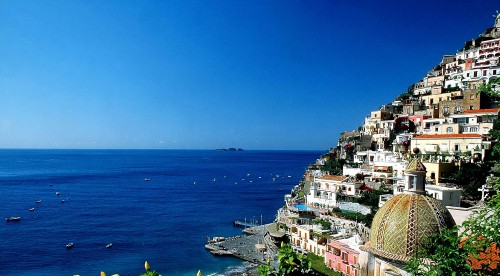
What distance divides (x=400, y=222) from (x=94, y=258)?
39.5 metres

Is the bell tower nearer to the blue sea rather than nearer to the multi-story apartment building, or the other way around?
the multi-story apartment building

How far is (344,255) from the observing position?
106ft

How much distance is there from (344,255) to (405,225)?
692 inches

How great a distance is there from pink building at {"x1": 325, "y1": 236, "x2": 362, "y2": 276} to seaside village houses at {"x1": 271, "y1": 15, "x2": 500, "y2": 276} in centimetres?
8

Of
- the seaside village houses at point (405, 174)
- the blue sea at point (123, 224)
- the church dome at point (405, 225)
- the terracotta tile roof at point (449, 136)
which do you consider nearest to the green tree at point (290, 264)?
the church dome at point (405, 225)

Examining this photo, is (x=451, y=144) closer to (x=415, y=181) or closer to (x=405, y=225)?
(x=415, y=181)

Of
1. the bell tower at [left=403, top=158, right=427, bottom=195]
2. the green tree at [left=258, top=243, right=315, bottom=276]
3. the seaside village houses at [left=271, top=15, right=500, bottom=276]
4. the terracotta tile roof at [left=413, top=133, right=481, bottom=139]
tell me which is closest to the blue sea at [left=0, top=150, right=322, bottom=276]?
the seaside village houses at [left=271, top=15, right=500, bottom=276]

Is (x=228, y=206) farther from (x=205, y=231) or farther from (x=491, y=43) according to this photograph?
(x=491, y=43)

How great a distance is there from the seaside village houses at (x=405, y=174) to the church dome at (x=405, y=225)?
0.13 feet

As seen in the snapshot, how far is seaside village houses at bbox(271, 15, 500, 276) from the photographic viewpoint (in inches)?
650

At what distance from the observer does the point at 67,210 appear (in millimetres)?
72312

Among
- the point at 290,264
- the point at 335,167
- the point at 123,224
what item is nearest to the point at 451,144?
the point at 335,167

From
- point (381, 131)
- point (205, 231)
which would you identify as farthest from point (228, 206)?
point (381, 131)

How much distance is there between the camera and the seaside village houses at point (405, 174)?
16500 millimetres
